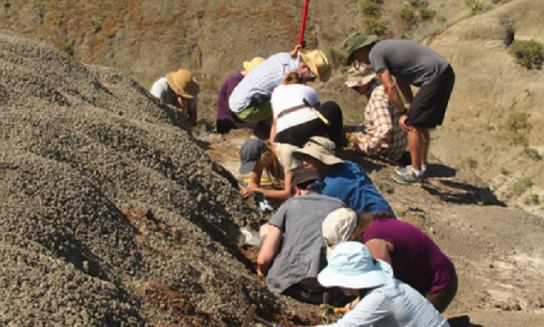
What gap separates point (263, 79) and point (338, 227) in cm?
426

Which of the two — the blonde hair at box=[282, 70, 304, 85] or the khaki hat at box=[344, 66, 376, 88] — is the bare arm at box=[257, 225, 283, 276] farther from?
the khaki hat at box=[344, 66, 376, 88]

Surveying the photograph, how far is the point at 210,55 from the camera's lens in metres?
25.3

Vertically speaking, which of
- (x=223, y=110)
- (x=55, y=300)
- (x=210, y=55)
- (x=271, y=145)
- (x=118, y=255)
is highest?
(x=55, y=300)

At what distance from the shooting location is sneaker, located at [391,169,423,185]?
10.2 m

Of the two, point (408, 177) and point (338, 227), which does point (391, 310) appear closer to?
point (338, 227)

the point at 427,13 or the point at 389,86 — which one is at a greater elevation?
the point at 389,86

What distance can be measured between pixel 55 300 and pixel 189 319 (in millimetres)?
894

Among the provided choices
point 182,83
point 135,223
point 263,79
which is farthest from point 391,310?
point 182,83

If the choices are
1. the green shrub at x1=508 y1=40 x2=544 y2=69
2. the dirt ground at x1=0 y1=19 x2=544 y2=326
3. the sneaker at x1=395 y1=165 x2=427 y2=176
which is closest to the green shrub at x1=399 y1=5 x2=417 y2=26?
the green shrub at x1=508 y1=40 x2=544 y2=69

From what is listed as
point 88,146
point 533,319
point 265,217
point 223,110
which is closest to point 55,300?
point 88,146

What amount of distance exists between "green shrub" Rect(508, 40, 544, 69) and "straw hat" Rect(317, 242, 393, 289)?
1898cm

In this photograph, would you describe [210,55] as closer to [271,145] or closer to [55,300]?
[271,145]

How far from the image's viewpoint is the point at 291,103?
8.54m

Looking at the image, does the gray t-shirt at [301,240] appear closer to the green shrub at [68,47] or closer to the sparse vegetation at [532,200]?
the sparse vegetation at [532,200]
